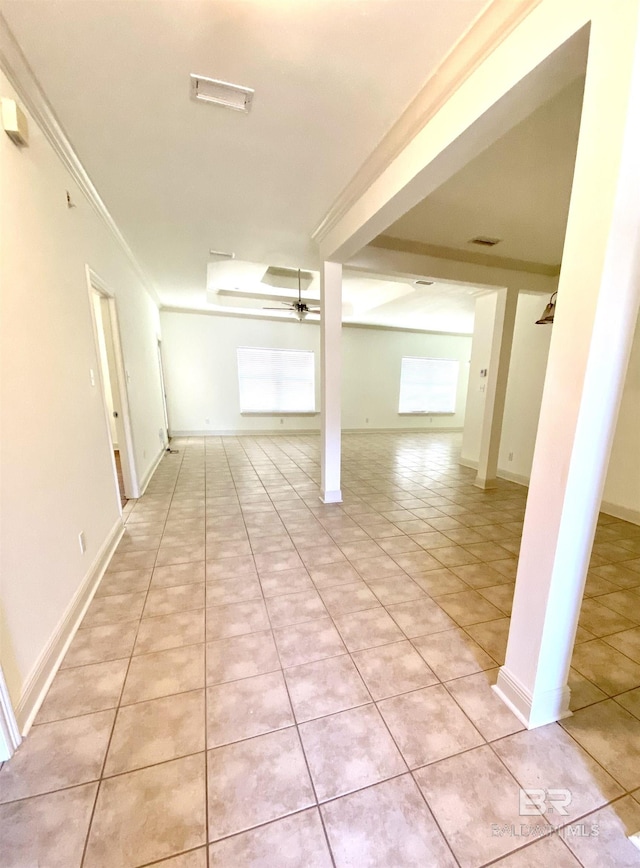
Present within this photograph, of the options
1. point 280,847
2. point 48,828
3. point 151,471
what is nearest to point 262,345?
point 151,471

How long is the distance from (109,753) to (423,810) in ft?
3.49

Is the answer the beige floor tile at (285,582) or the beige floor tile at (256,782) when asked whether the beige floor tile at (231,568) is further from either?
the beige floor tile at (256,782)

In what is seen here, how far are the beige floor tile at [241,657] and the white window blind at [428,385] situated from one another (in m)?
7.45

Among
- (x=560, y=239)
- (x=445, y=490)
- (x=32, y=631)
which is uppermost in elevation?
(x=560, y=239)

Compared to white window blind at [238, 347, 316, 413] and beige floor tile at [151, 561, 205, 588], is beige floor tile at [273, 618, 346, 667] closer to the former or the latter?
beige floor tile at [151, 561, 205, 588]

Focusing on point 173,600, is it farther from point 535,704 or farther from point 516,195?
point 516,195

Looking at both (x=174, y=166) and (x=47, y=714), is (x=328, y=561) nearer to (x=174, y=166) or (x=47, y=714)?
(x=47, y=714)

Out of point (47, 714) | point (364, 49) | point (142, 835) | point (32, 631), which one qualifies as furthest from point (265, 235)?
point (142, 835)

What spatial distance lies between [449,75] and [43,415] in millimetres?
2380

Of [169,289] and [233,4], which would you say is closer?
[233,4]

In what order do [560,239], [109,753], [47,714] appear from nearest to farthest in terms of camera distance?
[109,753], [47,714], [560,239]

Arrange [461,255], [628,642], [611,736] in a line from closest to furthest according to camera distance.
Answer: [611,736] < [628,642] < [461,255]

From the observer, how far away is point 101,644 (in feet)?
5.38

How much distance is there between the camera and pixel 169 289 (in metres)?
5.30
